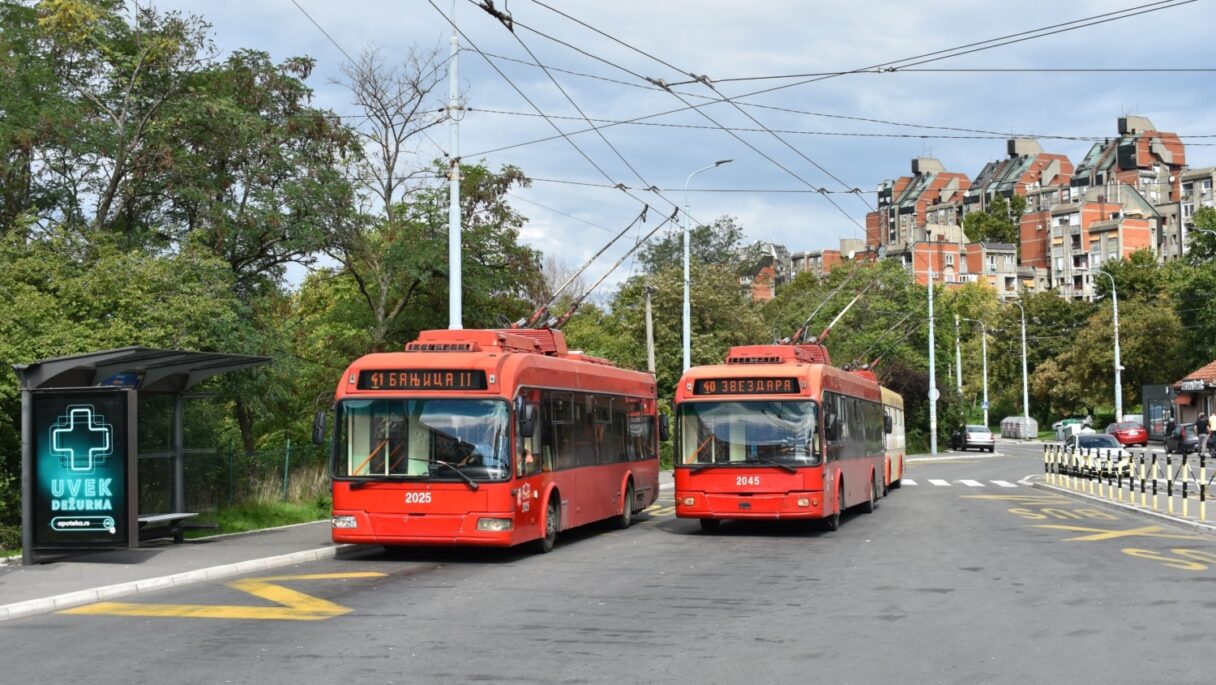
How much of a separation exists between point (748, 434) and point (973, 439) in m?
54.1

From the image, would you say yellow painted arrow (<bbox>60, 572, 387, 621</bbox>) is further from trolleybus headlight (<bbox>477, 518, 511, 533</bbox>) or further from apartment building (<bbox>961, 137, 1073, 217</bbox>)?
apartment building (<bbox>961, 137, 1073, 217</bbox>)

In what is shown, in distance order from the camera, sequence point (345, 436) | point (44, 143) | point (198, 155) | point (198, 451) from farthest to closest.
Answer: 1. point (198, 155)
2. point (44, 143)
3. point (198, 451)
4. point (345, 436)

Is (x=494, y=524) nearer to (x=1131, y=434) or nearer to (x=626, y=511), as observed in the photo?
(x=626, y=511)

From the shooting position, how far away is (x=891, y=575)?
14.5m

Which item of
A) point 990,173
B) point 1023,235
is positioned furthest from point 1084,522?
point 990,173

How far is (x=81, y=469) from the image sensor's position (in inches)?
599

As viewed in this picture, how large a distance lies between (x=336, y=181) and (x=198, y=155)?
115 inches

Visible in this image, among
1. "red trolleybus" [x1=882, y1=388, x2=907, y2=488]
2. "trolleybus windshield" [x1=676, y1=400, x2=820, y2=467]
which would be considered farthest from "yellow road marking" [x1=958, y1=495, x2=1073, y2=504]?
"trolleybus windshield" [x1=676, y1=400, x2=820, y2=467]

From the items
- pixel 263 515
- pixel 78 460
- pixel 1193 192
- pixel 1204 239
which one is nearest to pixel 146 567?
pixel 78 460

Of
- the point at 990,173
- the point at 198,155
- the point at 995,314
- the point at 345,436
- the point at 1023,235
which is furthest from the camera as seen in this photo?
the point at 990,173

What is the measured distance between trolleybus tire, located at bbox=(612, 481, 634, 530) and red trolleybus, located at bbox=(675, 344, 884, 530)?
1736 millimetres

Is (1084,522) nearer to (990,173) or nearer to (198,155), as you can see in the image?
(198,155)

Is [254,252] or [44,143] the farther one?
[254,252]

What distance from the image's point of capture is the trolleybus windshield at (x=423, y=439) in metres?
16.0
